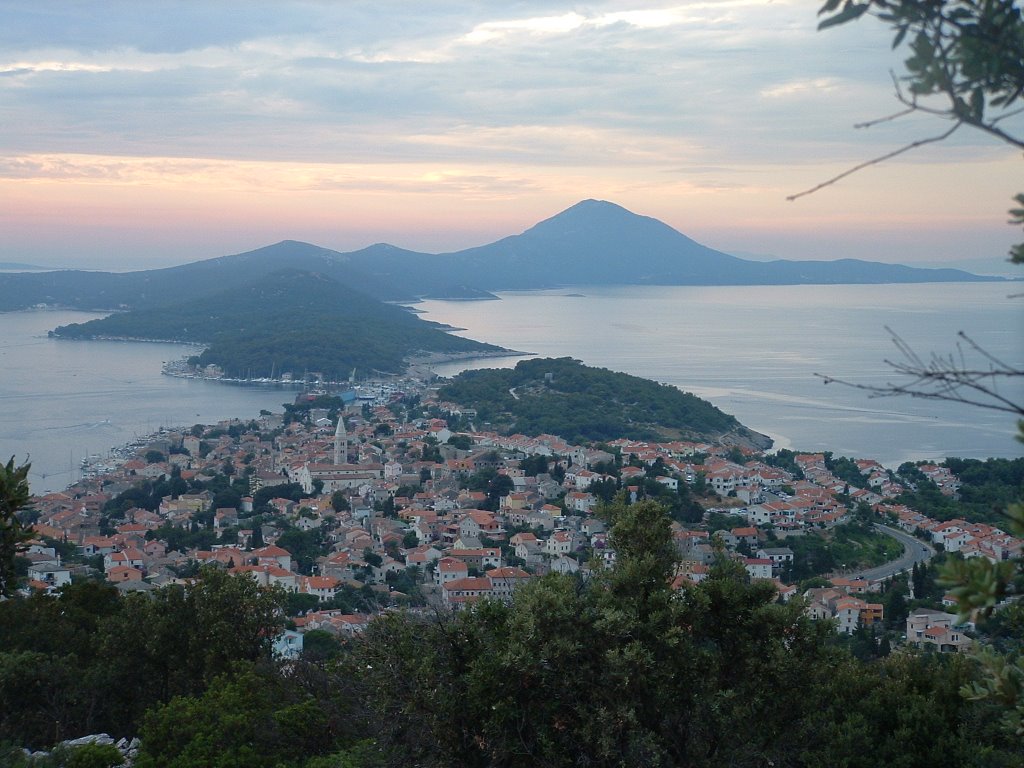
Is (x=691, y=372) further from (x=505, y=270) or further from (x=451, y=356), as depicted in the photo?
(x=505, y=270)

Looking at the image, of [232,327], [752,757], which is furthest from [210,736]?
[232,327]

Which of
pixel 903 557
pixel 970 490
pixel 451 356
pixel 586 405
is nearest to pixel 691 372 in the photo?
pixel 586 405

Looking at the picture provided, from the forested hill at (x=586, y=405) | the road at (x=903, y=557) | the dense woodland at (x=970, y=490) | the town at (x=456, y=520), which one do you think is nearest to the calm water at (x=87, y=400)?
the town at (x=456, y=520)

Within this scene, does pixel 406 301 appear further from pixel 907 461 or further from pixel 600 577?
pixel 600 577

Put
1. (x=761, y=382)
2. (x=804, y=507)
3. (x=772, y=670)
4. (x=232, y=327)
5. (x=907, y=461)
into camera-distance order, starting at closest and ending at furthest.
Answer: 1. (x=772, y=670)
2. (x=804, y=507)
3. (x=907, y=461)
4. (x=761, y=382)
5. (x=232, y=327)

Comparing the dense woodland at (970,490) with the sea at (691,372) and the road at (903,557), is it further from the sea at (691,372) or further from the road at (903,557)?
the sea at (691,372)

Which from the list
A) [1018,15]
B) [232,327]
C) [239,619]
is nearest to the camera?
[1018,15]
